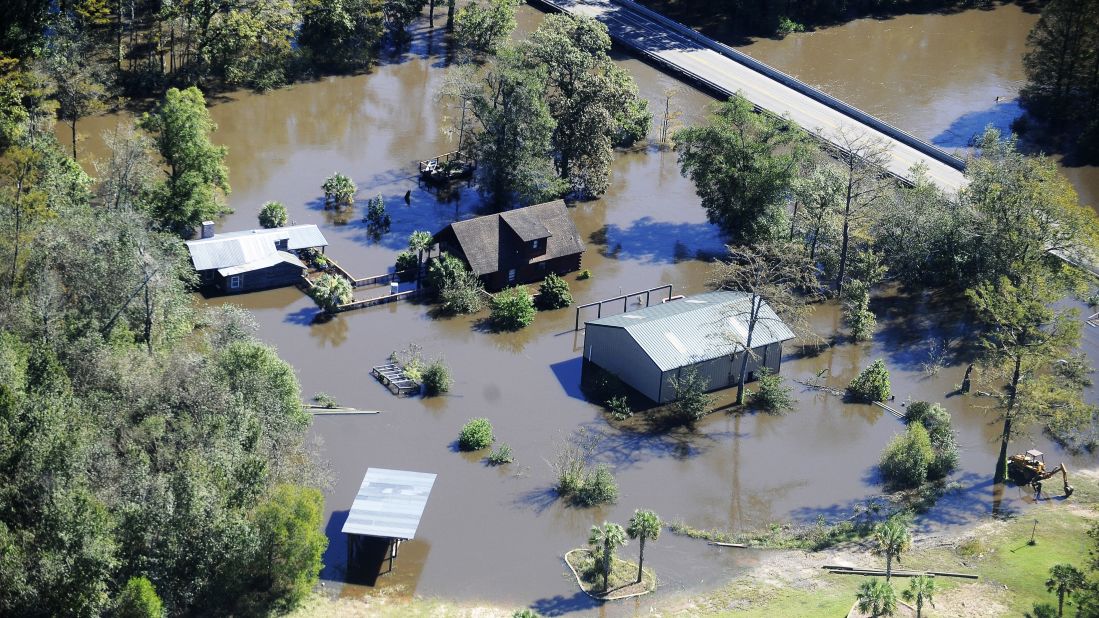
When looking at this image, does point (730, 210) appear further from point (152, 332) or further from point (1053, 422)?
point (152, 332)

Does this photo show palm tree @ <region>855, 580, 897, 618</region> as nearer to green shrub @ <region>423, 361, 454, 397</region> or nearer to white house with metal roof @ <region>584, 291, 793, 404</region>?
white house with metal roof @ <region>584, 291, 793, 404</region>

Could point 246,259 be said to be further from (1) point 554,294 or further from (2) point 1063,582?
(2) point 1063,582

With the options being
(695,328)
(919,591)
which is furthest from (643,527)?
(695,328)

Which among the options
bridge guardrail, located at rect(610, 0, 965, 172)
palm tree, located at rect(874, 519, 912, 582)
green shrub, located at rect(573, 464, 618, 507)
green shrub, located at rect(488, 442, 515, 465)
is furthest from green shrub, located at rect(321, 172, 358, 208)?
palm tree, located at rect(874, 519, 912, 582)

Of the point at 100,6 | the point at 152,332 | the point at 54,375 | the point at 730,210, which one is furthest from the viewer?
the point at 100,6

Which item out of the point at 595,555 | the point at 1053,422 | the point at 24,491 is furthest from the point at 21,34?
the point at 1053,422
